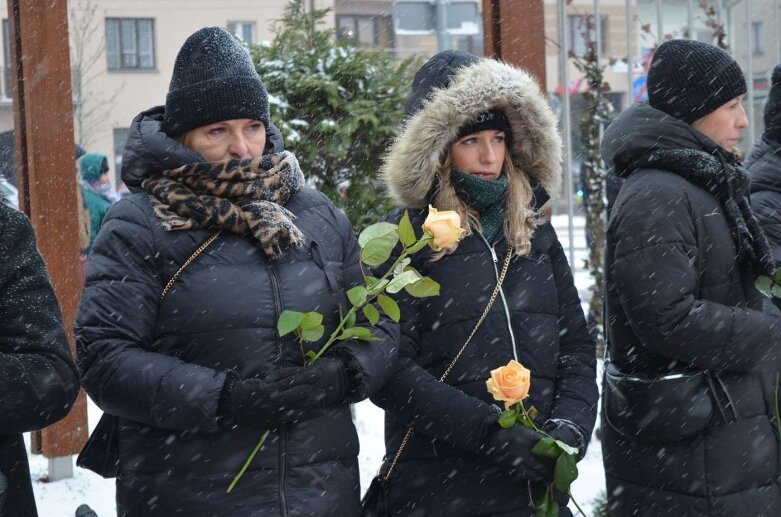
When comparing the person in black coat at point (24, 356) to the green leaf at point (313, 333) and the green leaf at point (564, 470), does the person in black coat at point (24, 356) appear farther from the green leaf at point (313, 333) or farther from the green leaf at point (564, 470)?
the green leaf at point (564, 470)

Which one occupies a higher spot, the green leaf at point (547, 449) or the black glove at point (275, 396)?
the black glove at point (275, 396)

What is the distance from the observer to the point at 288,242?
2754 millimetres

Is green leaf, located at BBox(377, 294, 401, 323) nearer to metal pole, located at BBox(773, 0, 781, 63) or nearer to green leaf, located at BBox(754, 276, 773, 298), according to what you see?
green leaf, located at BBox(754, 276, 773, 298)

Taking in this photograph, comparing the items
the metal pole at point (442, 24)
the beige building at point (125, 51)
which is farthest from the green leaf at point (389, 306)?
the beige building at point (125, 51)

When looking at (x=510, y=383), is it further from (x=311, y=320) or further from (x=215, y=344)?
(x=215, y=344)

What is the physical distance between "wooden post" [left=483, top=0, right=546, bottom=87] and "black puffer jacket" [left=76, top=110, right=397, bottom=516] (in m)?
2.37

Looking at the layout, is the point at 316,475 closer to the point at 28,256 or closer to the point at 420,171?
the point at 28,256

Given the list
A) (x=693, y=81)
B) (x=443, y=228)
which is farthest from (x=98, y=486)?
(x=693, y=81)

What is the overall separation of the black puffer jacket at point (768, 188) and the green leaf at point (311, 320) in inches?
77.2

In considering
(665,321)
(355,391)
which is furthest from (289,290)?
(665,321)

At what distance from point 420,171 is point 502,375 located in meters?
0.80

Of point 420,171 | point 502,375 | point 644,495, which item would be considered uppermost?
point 420,171

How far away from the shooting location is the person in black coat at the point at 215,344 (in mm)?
2582

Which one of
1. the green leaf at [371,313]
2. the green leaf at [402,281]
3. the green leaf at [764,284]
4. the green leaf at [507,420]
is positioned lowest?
the green leaf at [507,420]
